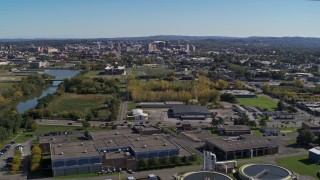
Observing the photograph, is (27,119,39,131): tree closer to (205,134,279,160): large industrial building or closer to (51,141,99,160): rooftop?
(51,141,99,160): rooftop

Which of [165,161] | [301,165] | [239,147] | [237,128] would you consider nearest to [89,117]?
[237,128]

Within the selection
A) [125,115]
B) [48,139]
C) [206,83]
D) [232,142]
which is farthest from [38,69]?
[232,142]

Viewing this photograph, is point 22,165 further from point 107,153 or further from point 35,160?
point 107,153

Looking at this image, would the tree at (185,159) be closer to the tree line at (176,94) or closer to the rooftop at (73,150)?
the rooftop at (73,150)

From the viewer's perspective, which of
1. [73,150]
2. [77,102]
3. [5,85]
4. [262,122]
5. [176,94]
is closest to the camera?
[73,150]

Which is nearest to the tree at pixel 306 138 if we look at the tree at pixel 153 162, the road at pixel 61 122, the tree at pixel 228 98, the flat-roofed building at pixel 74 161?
the tree at pixel 153 162
